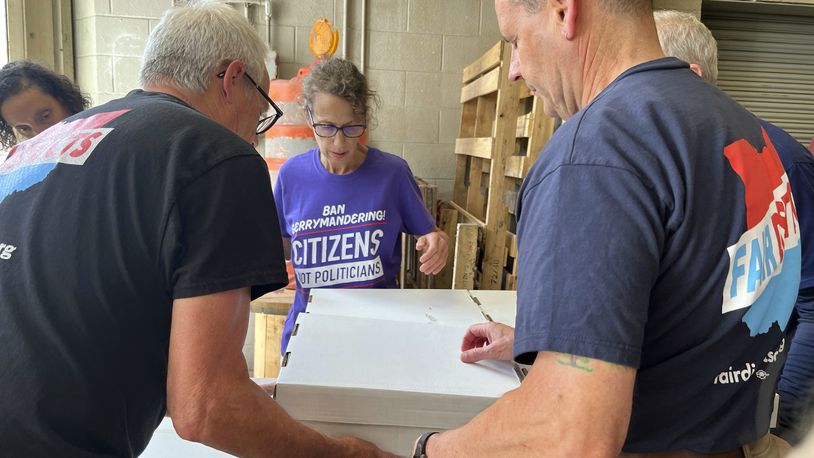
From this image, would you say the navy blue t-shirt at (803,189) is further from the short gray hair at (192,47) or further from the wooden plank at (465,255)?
the wooden plank at (465,255)

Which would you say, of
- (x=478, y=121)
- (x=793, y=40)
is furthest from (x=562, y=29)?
(x=793, y=40)

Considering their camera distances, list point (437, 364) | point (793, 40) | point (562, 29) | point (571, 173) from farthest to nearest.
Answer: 1. point (793, 40)
2. point (437, 364)
3. point (562, 29)
4. point (571, 173)

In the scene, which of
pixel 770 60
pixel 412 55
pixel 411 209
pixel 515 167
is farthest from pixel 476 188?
pixel 770 60

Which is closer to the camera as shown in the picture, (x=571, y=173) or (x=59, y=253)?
(x=571, y=173)

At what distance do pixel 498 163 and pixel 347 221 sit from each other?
1.25m

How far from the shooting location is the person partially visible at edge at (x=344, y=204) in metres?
2.00

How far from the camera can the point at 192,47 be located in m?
1.14

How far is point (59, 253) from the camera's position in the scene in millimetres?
863

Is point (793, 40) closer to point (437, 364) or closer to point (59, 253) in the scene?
point (437, 364)

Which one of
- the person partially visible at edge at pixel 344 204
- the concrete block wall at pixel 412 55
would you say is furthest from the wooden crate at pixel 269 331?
the concrete block wall at pixel 412 55

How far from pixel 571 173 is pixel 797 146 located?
3.06 feet

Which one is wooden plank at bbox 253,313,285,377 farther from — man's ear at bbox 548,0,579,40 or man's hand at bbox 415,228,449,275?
man's ear at bbox 548,0,579,40

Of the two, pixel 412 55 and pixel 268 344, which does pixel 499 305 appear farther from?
pixel 412 55

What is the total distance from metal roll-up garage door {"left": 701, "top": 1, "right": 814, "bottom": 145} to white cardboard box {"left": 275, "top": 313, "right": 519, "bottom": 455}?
4193 mm
